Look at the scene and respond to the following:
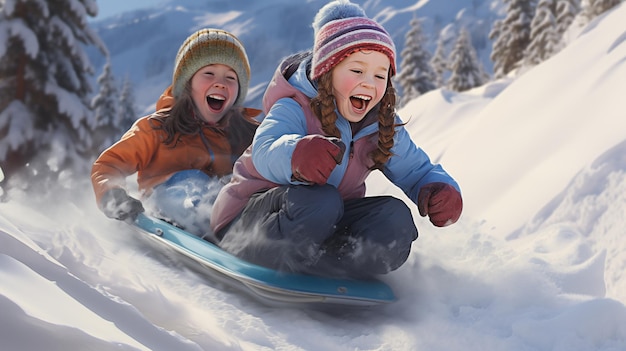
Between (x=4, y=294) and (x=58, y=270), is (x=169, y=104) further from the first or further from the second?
(x=4, y=294)

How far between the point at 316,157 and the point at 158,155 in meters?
2.12

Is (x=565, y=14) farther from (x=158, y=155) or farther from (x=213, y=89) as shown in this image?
(x=158, y=155)

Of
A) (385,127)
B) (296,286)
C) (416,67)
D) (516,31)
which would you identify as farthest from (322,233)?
(516,31)

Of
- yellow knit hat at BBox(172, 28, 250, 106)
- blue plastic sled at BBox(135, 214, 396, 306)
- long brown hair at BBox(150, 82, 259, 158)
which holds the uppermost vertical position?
yellow knit hat at BBox(172, 28, 250, 106)

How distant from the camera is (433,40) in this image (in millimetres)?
138375

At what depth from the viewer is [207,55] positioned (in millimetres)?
4363

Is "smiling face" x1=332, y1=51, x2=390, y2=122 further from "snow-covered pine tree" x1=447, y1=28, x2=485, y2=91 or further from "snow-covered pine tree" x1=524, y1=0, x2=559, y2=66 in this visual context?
"snow-covered pine tree" x1=447, y1=28, x2=485, y2=91

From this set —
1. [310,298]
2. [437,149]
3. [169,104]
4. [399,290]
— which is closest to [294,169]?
[310,298]

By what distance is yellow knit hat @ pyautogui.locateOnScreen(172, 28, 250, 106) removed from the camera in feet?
14.3

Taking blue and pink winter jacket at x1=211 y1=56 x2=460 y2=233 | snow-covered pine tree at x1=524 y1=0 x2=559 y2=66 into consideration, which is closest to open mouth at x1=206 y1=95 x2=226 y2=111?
blue and pink winter jacket at x1=211 y1=56 x2=460 y2=233

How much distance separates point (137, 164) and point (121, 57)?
554 ft

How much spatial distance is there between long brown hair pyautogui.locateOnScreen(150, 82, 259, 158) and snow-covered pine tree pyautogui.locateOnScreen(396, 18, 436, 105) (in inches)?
907

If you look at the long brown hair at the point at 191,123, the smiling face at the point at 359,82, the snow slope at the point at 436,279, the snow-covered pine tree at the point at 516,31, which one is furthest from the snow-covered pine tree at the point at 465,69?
the smiling face at the point at 359,82

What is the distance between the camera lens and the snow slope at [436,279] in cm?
167
